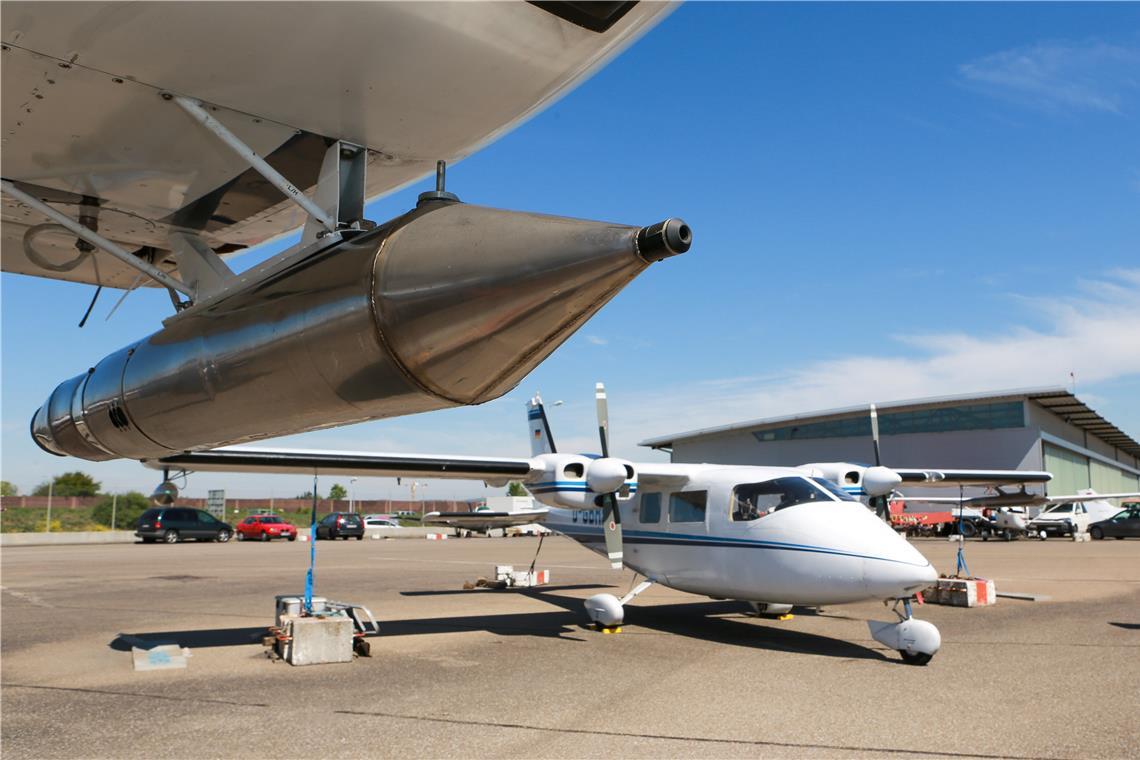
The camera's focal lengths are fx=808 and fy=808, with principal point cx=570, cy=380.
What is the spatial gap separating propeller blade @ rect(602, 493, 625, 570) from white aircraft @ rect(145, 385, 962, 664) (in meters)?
0.02

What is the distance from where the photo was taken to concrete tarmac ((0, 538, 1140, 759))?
618 centimetres

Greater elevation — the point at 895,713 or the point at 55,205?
the point at 55,205

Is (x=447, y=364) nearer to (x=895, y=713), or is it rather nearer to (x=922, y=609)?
(x=895, y=713)

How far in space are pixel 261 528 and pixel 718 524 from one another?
105 feet

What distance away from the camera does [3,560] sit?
25.4m

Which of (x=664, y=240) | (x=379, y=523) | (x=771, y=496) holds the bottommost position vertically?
(x=379, y=523)

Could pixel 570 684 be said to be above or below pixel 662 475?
below

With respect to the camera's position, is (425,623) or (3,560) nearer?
(425,623)

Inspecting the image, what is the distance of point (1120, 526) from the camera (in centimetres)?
3844

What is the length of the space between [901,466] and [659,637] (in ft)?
133

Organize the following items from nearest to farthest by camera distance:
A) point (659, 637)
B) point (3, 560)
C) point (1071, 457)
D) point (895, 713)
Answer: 1. point (895, 713)
2. point (659, 637)
3. point (3, 560)
4. point (1071, 457)

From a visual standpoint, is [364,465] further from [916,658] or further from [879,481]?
[879,481]

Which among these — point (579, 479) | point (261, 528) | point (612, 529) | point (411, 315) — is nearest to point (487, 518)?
point (579, 479)

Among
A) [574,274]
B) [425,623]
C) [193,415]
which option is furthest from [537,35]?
[425,623]
